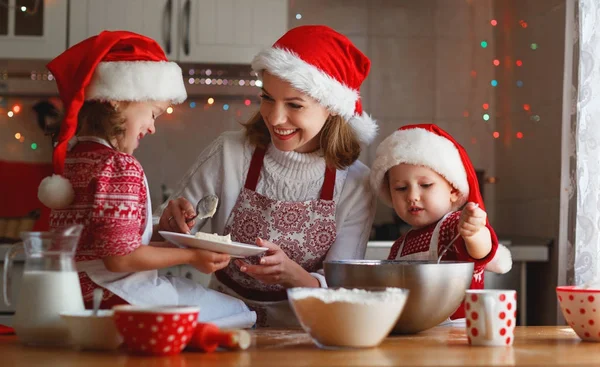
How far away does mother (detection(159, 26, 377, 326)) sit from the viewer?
6.09 ft

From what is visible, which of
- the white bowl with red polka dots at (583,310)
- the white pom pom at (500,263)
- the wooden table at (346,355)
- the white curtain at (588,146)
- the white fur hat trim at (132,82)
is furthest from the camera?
the white curtain at (588,146)

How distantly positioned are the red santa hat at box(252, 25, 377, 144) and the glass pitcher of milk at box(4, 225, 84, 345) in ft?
2.63

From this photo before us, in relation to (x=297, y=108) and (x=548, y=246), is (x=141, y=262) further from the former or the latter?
(x=548, y=246)

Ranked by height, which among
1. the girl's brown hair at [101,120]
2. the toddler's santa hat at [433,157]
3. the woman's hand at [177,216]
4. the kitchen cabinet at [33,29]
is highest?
the kitchen cabinet at [33,29]

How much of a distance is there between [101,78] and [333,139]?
638mm

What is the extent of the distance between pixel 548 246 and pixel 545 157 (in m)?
0.33

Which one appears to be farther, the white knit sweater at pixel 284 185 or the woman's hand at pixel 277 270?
the white knit sweater at pixel 284 185

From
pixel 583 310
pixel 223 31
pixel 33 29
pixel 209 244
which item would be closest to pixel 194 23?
pixel 223 31

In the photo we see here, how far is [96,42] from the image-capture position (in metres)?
1.48

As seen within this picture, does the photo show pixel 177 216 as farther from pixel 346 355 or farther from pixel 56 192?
pixel 346 355

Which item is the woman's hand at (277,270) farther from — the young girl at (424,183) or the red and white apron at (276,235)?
the young girl at (424,183)

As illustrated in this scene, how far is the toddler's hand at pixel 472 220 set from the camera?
4.86 feet

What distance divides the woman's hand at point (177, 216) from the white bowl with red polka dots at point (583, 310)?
754 mm

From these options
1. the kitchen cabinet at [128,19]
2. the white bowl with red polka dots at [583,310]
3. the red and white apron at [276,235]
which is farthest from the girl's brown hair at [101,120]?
the kitchen cabinet at [128,19]
